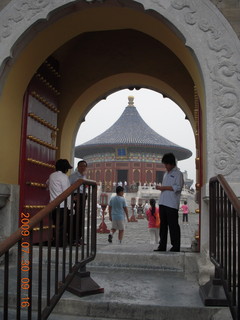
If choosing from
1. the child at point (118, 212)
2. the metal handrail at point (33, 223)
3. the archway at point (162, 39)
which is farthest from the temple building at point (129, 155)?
the metal handrail at point (33, 223)

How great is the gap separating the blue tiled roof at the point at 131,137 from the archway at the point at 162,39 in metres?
32.7

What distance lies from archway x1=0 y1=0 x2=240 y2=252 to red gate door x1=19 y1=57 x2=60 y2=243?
0.44 ft

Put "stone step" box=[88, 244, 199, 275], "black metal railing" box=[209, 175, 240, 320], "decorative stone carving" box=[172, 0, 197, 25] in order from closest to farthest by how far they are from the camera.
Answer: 1. "black metal railing" box=[209, 175, 240, 320]
2. "decorative stone carving" box=[172, 0, 197, 25]
3. "stone step" box=[88, 244, 199, 275]

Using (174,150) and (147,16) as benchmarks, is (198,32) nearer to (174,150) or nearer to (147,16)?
(147,16)

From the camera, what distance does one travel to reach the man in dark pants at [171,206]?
468 cm

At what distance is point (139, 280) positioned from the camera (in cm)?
379

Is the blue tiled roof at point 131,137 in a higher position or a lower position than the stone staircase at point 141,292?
higher

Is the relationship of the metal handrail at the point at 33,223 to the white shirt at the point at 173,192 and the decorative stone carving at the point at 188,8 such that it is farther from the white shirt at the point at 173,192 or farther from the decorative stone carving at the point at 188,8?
the decorative stone carving at the point at 188,8

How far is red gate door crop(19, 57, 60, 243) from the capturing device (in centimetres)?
497

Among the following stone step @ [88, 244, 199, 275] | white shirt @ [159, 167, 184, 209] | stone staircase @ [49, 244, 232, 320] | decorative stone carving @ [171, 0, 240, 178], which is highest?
decorative stone carving @ [171, 0, 240, 178]

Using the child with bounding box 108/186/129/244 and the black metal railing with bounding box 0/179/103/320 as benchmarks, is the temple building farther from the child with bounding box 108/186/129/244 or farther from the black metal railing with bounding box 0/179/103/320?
the black metal railing with bounding box 0/179/103/320

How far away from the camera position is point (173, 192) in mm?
4746

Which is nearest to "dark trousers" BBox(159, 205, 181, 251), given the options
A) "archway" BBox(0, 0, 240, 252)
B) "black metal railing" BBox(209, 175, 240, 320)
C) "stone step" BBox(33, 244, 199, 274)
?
"stone step" BBox(33, 244, 199, 274)

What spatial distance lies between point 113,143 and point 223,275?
116ft
